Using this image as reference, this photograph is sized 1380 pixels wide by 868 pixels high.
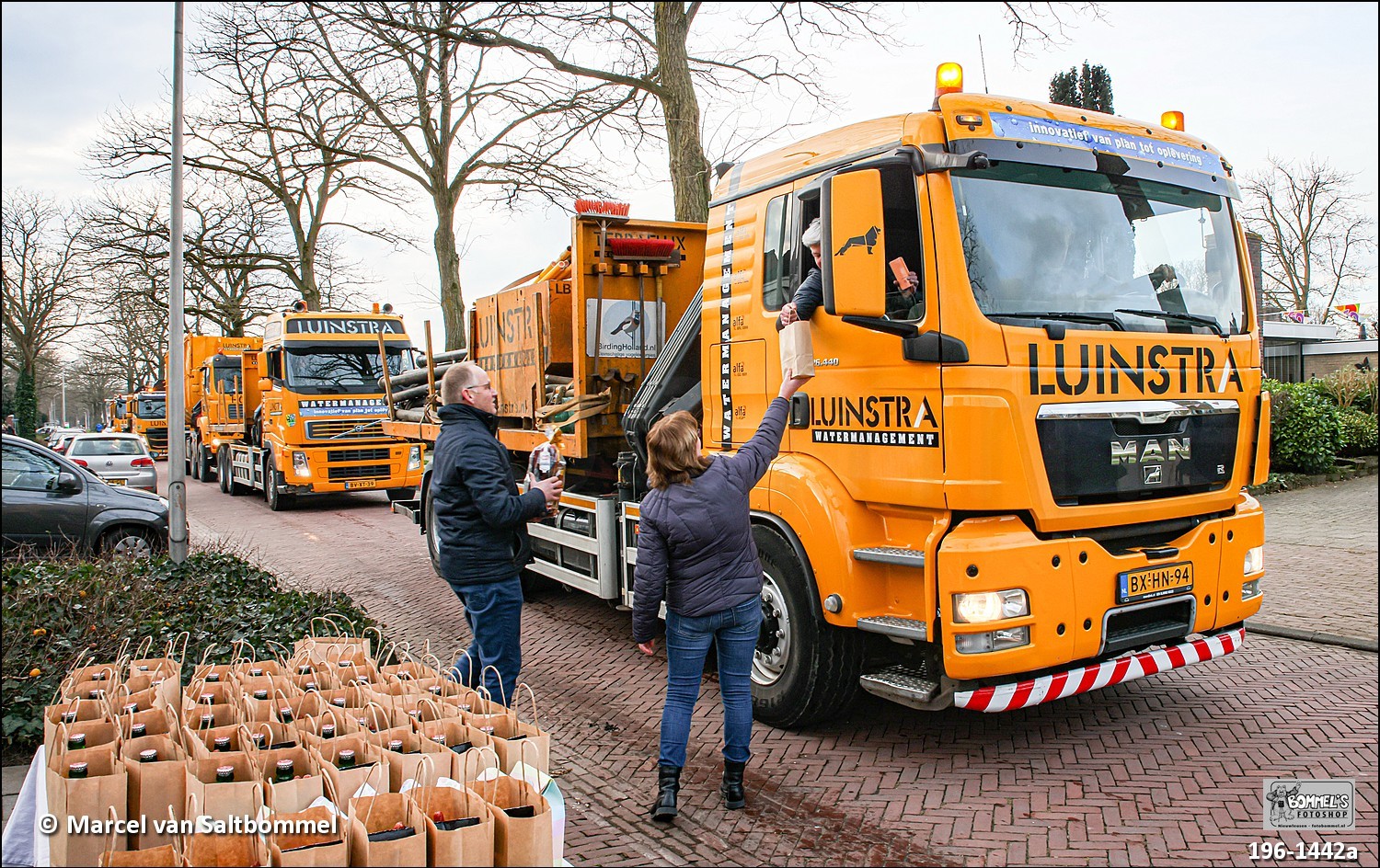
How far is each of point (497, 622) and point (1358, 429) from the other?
44.3 feet

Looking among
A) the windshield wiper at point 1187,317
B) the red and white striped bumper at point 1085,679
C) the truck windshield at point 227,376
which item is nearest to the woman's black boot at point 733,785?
the red and white striped bumper at point 1085,679

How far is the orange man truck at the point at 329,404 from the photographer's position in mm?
15766

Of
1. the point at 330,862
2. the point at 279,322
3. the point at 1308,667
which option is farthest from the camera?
the point at 279,322

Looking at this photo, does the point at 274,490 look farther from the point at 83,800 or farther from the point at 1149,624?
the point at 1149,624

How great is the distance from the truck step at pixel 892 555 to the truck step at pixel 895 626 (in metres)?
0.26

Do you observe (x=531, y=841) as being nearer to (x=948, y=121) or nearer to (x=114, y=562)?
(x=948, y=121)

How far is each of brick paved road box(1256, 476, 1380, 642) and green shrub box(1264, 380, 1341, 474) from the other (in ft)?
1.41

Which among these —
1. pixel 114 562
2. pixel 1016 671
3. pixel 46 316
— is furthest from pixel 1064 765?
pixel 46 316

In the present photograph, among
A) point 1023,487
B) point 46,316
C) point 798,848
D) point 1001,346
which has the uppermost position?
point 46,316

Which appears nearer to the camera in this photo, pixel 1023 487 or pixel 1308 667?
pixel 1023 487

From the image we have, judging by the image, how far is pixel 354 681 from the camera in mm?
3998

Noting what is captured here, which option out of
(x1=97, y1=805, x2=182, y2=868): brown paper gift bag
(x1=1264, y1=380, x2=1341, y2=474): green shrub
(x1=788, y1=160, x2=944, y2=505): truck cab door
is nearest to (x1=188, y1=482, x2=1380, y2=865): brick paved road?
(x1=788, y1=160, x2=944, y2=505): truck cab door

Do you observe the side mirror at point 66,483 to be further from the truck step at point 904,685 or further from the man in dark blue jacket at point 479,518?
the truck step at point 904,685

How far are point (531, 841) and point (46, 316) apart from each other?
1550 inches
